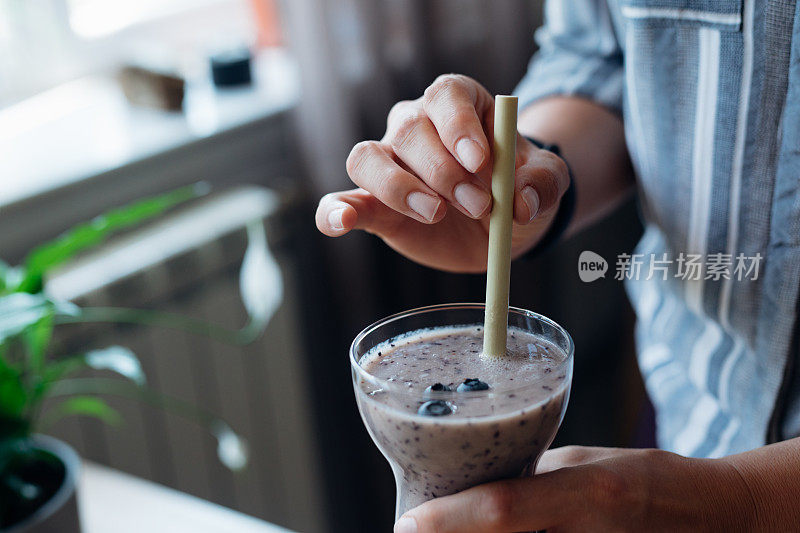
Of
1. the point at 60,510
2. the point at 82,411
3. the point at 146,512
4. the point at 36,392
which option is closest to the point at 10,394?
the point at 36,392

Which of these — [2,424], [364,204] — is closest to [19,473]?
[2,424]

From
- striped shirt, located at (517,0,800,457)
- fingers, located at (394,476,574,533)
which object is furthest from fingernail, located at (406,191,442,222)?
striped shirt, located at (517,0,800,457)

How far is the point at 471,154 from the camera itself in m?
0.60

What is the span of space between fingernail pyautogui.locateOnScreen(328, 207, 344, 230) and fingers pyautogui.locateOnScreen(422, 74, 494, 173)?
103 mm

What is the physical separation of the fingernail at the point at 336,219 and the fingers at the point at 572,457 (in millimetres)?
251

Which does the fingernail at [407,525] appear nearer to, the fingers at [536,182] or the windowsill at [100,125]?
the fingers at [536,182]

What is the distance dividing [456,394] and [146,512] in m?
0.72

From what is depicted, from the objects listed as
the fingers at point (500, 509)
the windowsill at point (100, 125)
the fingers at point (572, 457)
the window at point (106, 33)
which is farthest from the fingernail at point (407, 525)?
the window at point (106, 33)

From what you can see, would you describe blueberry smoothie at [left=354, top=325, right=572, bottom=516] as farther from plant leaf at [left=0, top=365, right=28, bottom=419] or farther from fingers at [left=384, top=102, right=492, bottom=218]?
plant leaf at [left=0, top=365, right=28, bottom=419]

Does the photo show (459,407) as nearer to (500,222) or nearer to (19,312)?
(500,222)

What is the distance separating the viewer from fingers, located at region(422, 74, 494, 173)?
60cm

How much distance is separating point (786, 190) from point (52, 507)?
854mm

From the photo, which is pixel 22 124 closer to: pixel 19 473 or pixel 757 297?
pixel 19 473

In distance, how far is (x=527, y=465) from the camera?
60 cm
